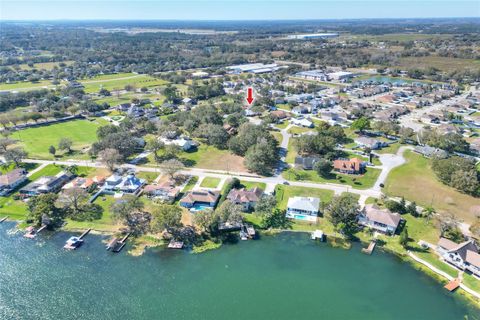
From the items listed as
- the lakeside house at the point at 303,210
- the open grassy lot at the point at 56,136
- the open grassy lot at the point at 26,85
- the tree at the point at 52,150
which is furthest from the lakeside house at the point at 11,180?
the open grassy lot at the point at 26,85

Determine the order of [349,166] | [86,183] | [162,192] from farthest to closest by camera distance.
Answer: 1. [349,166]
2. [86,183]
3. [162,192]

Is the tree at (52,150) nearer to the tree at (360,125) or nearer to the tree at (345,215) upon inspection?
the tree at (345,215)

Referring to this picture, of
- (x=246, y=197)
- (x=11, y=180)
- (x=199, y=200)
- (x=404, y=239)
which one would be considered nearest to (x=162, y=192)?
(x=199, y=200)

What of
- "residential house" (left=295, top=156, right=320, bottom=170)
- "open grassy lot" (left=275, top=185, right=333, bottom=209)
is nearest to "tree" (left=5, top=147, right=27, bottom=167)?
"open grassy lot" (left=275, top=185, right=333, bottom=209)

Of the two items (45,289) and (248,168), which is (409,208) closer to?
(248,168)

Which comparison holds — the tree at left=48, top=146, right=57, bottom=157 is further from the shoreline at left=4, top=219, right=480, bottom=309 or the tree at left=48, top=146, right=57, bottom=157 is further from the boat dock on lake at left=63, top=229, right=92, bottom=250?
the boat dock on lake at left=63, top=229, right=92, bottom=250

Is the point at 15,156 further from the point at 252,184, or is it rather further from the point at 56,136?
the point at 252,184
